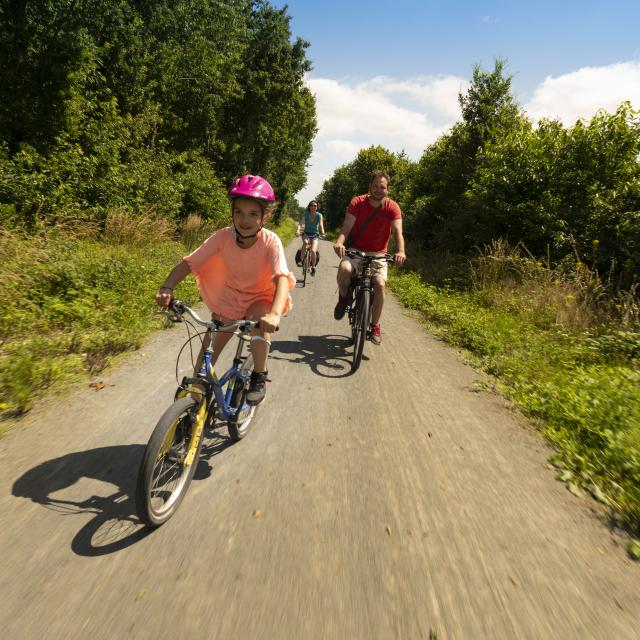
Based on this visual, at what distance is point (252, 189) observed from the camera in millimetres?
2533

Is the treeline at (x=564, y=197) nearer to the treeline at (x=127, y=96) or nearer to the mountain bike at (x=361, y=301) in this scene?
the mountain bike at (x=361, y=301)

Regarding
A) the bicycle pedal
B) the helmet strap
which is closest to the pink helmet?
the helmet strap

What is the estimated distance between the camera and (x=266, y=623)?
1.74m

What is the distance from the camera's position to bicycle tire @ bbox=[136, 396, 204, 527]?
2.00 m

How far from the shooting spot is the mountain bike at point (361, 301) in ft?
16.1

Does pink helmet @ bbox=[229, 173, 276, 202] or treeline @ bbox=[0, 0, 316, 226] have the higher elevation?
treeline @ bbox=[0, 0, 316, 226]

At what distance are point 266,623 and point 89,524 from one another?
1.15m

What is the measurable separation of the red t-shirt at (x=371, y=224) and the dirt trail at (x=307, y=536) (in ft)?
9.02

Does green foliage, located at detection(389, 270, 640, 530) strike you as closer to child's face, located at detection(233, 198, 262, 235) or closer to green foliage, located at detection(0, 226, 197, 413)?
child's face, located at detection(233, 198, 262, 235)

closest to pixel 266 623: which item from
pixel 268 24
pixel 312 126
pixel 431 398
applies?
pixel 431 398

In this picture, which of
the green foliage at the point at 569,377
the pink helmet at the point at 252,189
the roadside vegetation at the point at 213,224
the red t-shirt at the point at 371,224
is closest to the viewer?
the pink helmet at the point at 252,189

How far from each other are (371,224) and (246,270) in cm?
316

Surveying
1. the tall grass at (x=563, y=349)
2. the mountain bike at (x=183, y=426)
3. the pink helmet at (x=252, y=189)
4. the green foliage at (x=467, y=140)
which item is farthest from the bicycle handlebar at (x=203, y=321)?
the green foliage at (x=467, y=140)

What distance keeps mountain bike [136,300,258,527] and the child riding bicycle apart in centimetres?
14
